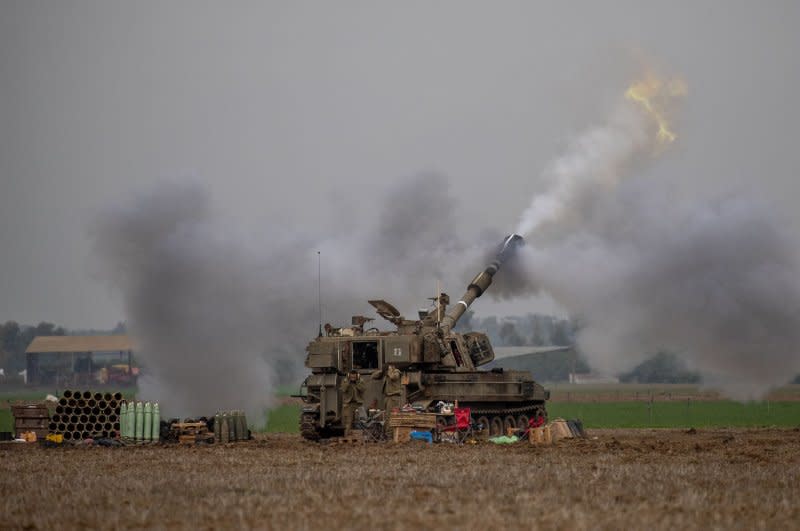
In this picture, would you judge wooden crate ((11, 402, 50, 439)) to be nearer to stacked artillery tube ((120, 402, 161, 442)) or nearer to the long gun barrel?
stacked artillery tube ((120, 402, 161, 442))

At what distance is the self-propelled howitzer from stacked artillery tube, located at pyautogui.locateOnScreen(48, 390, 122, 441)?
5.60 m

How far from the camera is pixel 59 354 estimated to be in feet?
425

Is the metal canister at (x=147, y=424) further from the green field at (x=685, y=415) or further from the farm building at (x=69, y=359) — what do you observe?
the farm building at (x=69, y=359)

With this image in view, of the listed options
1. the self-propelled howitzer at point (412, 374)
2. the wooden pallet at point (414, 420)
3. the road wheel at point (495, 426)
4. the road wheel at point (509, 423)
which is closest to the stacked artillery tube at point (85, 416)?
the self-propelled howitzer at point (412, 374)

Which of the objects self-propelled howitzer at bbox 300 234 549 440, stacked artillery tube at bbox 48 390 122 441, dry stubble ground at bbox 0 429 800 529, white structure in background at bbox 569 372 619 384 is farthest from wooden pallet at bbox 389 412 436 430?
white structure in background at bbox 569 372 619 384

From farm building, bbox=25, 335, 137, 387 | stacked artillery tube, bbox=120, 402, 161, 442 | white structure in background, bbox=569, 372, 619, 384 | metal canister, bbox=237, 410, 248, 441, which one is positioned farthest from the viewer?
white structure in background, bbox=569, 372, 619, 384

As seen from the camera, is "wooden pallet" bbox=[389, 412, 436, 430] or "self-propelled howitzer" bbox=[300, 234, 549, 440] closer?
"wooden pallet" bbox=[389, 412, 436, 430]

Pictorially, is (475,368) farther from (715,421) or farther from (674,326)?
(715,421)

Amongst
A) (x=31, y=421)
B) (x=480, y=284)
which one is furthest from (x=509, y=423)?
(x=31, y=421)

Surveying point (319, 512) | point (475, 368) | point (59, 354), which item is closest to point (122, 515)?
point (319, 512)

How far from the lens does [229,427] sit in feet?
132

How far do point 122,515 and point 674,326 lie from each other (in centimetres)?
3038

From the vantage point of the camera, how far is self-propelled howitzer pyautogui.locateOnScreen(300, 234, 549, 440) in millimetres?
40688

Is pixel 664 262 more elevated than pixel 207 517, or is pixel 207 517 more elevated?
pixel 664 262
